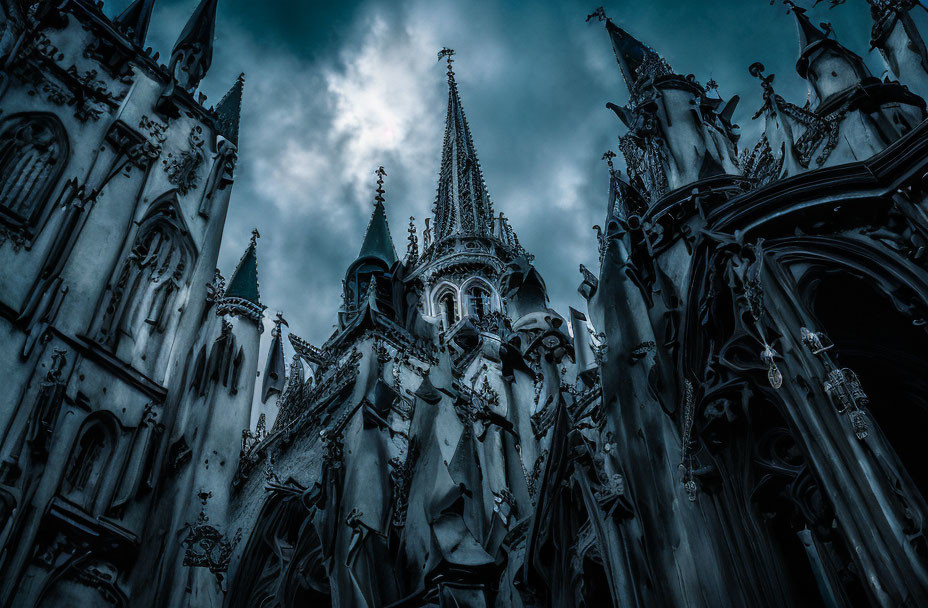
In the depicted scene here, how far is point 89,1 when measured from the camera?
17.6 m

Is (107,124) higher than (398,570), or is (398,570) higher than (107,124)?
(107,124)

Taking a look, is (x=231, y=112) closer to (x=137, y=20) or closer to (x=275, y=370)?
(x=137, y=20)

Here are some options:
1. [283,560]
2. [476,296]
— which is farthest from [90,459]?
[476,296]

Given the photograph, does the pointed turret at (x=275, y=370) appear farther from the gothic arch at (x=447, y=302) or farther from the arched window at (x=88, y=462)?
the arched window at (x=88, y=462)

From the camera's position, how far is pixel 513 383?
17047mm

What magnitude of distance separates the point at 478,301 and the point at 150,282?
1980 cm

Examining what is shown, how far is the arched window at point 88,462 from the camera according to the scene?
1261cm

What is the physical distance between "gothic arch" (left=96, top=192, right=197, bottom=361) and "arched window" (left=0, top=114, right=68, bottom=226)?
6.08ft

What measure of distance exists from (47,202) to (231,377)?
5258 millimetres

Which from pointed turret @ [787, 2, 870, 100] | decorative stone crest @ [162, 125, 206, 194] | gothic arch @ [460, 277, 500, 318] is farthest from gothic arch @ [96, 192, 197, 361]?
gothic arch @ [460, 277, 500, 318]

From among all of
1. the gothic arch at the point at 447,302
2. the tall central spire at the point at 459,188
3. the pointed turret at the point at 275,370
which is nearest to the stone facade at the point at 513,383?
the pointed turret at the point at 275,370

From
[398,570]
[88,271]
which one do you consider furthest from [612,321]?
[88,271]

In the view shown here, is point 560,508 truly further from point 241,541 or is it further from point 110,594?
point 241,541

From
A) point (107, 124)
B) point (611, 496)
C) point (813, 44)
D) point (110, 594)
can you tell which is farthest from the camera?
point (107, 124)
